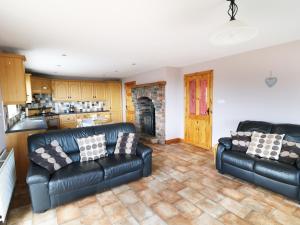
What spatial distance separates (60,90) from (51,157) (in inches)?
176

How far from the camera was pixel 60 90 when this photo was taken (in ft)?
20.6

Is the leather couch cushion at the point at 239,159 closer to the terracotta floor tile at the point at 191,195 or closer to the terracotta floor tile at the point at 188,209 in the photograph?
the terracotta floor tile at the point at 191,195

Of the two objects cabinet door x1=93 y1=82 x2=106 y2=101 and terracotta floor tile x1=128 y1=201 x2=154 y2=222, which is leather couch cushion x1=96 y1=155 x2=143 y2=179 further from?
cabinet door x1=93 y1=82 x2=106 y2=101

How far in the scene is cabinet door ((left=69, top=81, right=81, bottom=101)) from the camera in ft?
21.3

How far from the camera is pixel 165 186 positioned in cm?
274

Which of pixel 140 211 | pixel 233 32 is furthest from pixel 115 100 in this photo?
pixel 233 32

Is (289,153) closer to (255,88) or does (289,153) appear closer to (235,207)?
(235,207)

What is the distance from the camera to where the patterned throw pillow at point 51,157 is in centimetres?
238

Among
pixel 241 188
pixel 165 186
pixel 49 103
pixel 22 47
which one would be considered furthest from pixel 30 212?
pixel 49 103

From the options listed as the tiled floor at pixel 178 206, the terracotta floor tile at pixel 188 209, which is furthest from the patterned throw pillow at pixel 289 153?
the terracotta floor tile at pixel 188 209

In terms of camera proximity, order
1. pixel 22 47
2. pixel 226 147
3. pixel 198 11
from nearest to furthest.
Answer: pixel 198 11
pixel 22 47
pixel 226 147

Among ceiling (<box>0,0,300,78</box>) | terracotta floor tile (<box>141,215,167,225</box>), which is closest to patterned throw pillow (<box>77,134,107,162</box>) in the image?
terracotta floor tile (<box>141,215,167,225</box>)

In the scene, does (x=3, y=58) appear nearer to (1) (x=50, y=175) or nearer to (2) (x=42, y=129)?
(2) (x=42, y=129)

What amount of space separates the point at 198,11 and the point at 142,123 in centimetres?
474
